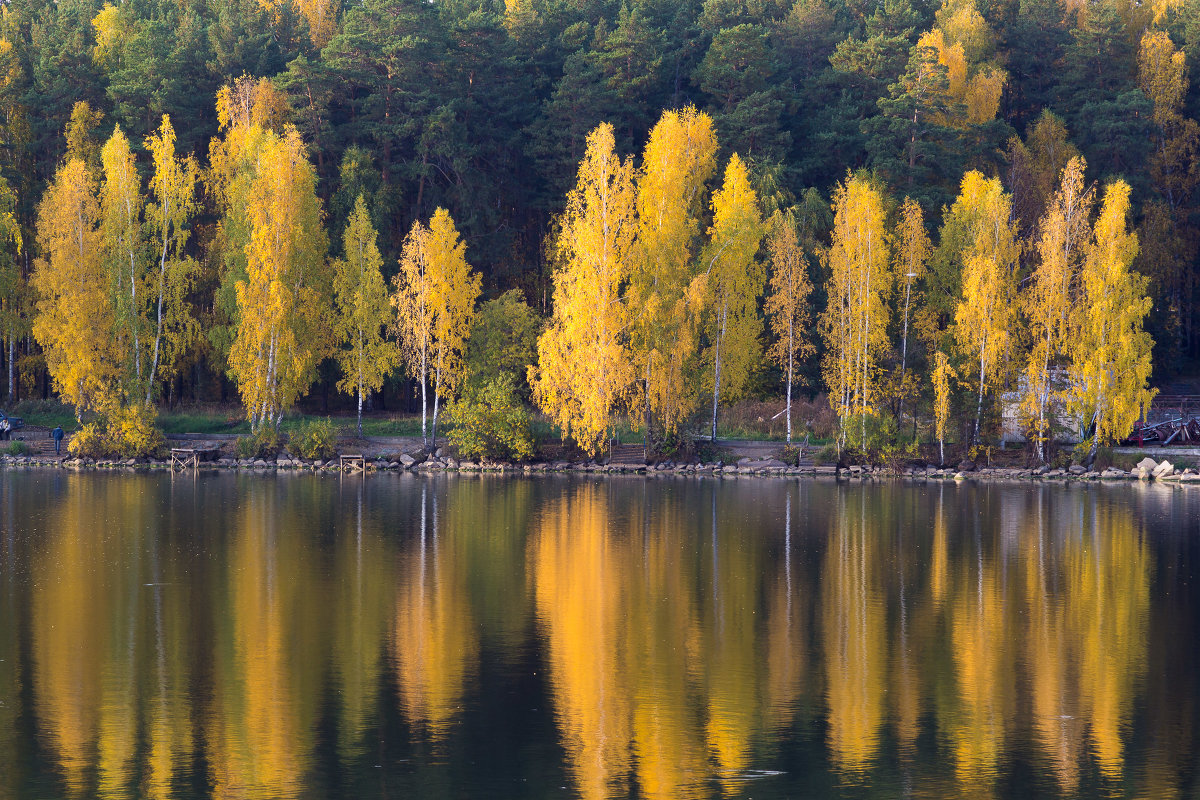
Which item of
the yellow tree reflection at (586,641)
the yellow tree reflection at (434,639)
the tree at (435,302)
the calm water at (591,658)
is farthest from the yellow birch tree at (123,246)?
the yellow tree reflection at (434,639)

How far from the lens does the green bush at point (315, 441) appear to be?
49.0 m

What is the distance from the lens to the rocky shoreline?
47.4m

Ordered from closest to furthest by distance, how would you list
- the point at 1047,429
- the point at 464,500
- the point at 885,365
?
1. the point at 464,500
2. the point at 1047,429
3. the point at 885,365

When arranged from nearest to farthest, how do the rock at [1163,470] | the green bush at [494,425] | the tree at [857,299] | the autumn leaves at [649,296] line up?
the rock at [1163,470] < the autumn leaves at [649,296] < the green bush at [494,425] < the tree at [857,299]

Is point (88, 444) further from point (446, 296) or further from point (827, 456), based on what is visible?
point (827, 456)

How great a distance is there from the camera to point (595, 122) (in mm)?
61406

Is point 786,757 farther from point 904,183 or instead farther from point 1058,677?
point 904,183

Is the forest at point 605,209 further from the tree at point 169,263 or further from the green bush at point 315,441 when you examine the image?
the green bush at point 315,441

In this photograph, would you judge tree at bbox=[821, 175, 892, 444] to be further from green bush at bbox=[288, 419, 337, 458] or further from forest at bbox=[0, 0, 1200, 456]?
green bush at bbox=[288, 419, 337, 458]

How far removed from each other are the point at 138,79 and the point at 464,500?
3422 centimetres

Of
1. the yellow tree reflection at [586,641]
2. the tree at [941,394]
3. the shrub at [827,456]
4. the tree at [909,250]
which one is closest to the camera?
the yellow tree reflection at [586,641]

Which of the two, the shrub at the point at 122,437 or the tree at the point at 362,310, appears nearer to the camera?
the shrub at the point at 122,437

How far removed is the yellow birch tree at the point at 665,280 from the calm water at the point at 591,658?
17.1 metres

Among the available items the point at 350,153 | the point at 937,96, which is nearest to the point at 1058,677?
the point at 350,153
